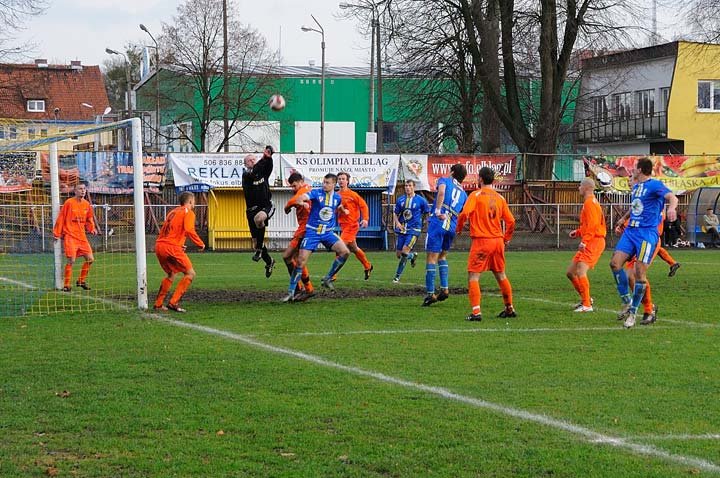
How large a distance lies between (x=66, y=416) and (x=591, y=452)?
370cm

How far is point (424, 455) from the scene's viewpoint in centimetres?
598

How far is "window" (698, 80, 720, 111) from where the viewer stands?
5232 cm

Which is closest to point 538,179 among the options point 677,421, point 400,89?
point 400,89

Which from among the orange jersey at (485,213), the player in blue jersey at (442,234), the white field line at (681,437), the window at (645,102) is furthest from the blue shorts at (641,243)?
the window at (645,102)

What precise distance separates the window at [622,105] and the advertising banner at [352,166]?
85.0 feet

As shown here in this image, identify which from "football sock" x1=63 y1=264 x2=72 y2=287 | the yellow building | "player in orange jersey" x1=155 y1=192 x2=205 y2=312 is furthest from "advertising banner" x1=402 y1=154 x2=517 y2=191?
"player in orange jersey" x1=155 y1=192 x2=205 y2=312

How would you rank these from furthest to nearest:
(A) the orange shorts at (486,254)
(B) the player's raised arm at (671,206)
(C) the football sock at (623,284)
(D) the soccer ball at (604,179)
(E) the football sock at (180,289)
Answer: (D) the soccer ball at (604,179)
(E) the football sock at (180,289)
(C) the football sock at (623,284)
(A) the orange shorts at (486,254)
(B) the player's raised arm at (671,206)

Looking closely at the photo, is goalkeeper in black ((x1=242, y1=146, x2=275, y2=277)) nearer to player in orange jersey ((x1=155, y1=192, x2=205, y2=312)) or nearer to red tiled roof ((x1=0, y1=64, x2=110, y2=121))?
player in orange jersey ((x1=155, y1=192, x2=205, y2=312))

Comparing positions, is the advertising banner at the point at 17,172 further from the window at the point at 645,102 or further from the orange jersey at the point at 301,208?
the window at the point at 645,102

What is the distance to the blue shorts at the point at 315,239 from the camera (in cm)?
1486

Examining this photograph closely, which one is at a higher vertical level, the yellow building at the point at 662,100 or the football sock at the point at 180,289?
the yellow building at the point at 662,100

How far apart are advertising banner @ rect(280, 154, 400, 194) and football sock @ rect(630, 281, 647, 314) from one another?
22.2 meters

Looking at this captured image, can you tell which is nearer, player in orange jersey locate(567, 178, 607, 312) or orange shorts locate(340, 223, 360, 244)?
player in orange jersey locate(567, 178, 607, 312)

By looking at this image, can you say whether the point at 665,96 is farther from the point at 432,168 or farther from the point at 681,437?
the point at 681,437
